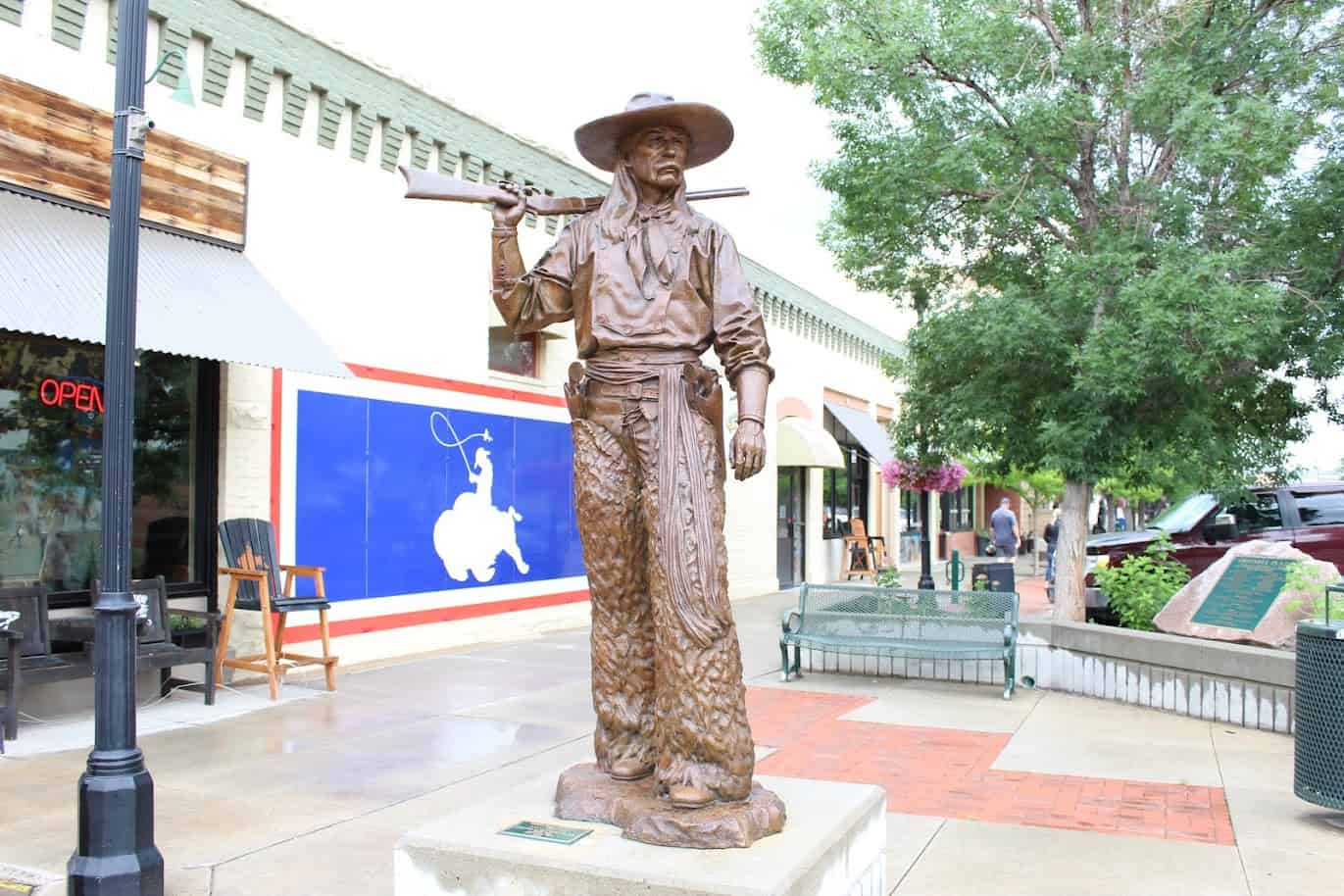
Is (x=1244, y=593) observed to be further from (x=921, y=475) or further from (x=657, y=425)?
(x=657, y=425)

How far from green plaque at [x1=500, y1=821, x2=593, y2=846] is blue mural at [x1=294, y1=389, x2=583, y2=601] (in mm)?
6833

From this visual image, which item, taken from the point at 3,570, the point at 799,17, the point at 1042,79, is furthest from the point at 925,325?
the point at 3,570

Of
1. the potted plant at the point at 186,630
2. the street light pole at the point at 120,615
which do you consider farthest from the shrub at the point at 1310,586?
the potted plant at the point at 186,630

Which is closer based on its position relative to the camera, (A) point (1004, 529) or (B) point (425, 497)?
(B) point (425, 497)

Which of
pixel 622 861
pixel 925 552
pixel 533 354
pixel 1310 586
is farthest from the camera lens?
pixel 925 552

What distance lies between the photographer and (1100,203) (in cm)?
1073

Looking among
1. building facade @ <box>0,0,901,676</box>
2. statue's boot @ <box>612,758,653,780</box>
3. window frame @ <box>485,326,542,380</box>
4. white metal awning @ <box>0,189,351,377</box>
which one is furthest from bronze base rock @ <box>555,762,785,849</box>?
window frame @ <box>485,326,542,380</box>

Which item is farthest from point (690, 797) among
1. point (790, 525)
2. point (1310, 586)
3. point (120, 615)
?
point (790, 525)

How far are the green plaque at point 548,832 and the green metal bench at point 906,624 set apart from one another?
584 centimetres

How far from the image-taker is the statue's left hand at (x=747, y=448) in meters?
4.01

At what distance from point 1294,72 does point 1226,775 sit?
638 cm

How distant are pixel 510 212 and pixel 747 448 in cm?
119

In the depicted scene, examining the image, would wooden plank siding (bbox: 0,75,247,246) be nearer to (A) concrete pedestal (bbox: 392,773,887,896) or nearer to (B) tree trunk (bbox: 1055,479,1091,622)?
(A) concrete pedestal (bbox: 392,773,887,896)

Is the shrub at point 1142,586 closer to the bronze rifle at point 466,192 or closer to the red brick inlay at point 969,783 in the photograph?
the red brick inlay at point 969,783
